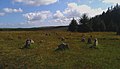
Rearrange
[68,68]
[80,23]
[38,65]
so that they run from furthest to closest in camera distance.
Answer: [80,23] → [38,65] → [68,68]

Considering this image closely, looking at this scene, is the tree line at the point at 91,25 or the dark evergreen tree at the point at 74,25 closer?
the tree line at the point at 91,25

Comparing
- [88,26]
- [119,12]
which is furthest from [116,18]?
[88,26]

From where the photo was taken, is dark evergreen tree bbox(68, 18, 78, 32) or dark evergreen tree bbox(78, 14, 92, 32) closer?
dark evergreen tree bbox(78, 14, 92, 32)

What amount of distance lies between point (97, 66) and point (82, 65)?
1.29 metres

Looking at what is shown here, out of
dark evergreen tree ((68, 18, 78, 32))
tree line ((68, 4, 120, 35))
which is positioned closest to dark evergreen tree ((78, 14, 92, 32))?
tree line ((68, 4, 120, 35))

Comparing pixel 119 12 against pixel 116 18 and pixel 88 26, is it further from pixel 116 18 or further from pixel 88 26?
pixel 88 26

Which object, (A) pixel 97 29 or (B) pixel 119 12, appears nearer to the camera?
(A) pixel 97 29

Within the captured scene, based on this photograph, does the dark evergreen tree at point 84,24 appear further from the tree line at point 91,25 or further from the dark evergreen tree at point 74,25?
the dark evergreen tree at point 74,25

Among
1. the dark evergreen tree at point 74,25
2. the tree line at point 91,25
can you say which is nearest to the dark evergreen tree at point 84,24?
the tree line at point 91,25

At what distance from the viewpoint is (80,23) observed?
109 meters

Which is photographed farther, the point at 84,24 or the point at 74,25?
the point at 74,25

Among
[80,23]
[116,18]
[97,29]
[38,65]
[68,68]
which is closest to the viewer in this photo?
[68,68]

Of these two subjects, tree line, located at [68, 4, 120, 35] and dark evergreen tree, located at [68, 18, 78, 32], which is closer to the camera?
tree line, located at [68, 4, 120, 35]

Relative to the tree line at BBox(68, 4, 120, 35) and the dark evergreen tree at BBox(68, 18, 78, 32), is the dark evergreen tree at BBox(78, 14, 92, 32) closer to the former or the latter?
the tree line at BBox(68, 4, 120, 35)
